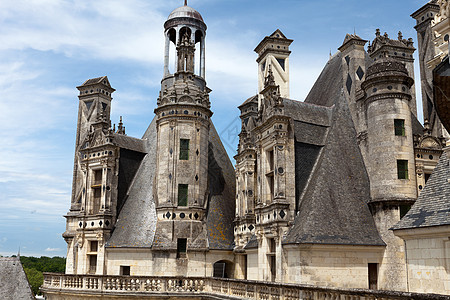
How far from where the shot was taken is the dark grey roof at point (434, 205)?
16.2m

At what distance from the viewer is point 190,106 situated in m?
31.1

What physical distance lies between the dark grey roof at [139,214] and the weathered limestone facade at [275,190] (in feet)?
0.29

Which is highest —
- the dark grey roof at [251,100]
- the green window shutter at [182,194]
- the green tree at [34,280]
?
the dark grey roof at [251,100]

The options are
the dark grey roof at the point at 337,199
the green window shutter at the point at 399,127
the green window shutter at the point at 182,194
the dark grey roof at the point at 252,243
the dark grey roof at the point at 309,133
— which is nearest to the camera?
the dark grey roof at the point at 337,199

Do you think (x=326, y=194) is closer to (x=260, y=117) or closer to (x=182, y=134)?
(x=260, y=117)

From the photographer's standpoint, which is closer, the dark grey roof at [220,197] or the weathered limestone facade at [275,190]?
the weathered limestone facade at [275,190]

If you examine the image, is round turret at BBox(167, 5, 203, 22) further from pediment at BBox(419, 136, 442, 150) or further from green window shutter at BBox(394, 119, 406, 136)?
pediment at BBox(419, 136, 442, 150)

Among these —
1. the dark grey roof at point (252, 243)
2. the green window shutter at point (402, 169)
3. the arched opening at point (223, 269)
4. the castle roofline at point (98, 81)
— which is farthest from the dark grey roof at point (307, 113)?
the castle roofline at point (98, 81)

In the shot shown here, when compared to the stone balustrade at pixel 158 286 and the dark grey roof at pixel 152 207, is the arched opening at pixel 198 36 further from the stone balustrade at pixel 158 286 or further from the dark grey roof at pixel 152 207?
the stone balustrade at pixel 158 286

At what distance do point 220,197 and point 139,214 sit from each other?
213 inches

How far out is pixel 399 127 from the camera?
908 inches

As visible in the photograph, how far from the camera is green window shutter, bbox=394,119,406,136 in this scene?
23047 mm

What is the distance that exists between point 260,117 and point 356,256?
9.44 meters

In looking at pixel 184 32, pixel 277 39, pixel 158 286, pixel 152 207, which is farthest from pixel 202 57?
pixel 158 286
